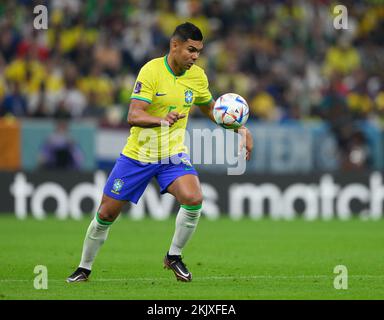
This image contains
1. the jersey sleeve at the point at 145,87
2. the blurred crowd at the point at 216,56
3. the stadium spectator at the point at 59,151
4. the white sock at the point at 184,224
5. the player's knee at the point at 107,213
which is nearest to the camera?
the jersey sleeve at the point at 145,87

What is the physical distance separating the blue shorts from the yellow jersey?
0.23 feet

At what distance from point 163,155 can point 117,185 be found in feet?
1.90

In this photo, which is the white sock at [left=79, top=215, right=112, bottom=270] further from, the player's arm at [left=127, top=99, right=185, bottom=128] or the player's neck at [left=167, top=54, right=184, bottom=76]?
the player's neck at [left=167, top=54, right=184, bottom=76]

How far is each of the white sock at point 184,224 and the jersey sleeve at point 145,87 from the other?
1205 millimetres

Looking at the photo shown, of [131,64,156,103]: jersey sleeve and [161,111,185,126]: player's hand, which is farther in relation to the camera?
[131,64,156,103]: jersey sleeve

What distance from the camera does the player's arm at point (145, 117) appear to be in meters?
9.28

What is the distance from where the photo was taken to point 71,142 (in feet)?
66.2

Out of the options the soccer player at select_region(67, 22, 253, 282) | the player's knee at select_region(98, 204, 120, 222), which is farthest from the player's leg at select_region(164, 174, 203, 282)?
the player's knee at select_region(98, 204, 120, 222)

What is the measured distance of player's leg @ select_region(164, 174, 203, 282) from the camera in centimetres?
983

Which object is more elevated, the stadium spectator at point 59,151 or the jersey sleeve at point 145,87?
the jersey sleeve at point 145,87

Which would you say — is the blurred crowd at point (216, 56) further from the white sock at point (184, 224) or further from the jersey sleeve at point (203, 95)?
the white sock at point (184, 224)

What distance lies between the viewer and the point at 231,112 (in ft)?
32.7

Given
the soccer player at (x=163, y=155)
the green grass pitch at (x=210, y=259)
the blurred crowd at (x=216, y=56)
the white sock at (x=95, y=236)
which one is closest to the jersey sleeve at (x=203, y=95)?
the soccer player at (x=163, y=155)

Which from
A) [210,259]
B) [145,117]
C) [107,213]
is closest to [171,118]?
[145,117]
